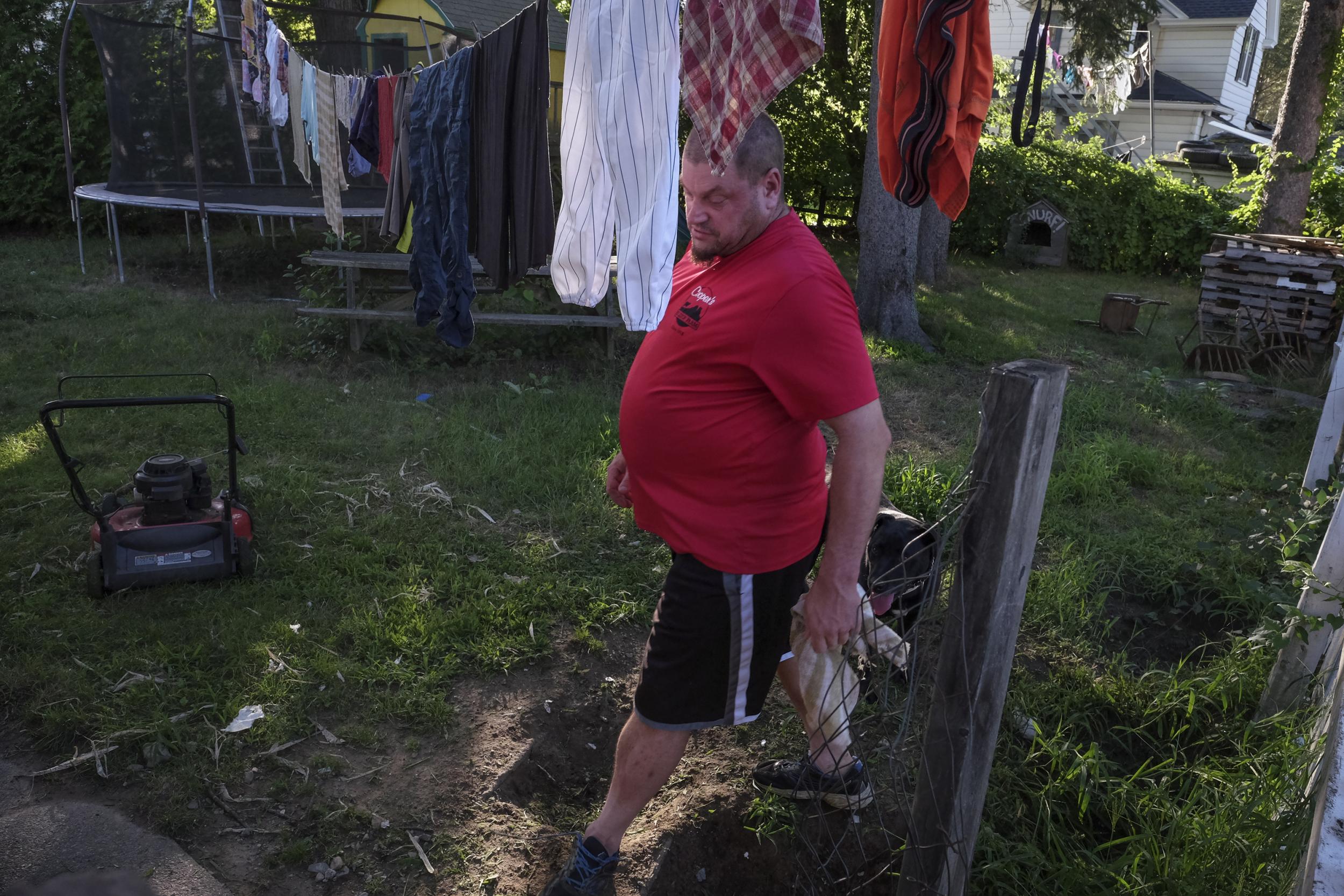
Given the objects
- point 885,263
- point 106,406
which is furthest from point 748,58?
point 885,263

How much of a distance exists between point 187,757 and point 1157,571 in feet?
13.1

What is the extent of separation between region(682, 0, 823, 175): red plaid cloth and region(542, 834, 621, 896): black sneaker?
1.77 m

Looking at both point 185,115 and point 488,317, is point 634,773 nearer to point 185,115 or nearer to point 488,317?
point 488,317

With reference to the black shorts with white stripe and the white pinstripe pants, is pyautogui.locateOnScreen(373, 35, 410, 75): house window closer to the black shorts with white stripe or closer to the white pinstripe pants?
the white pinstripe pants

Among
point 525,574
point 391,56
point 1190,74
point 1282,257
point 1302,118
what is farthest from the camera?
point 1190,74

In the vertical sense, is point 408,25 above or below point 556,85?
above

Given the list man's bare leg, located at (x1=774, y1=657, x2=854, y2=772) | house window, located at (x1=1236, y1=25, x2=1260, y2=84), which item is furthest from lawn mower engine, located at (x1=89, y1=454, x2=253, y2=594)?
house window, located at (x1=1236, y1=25, x2=1260, y2=84)

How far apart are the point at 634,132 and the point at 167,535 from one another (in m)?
2.60

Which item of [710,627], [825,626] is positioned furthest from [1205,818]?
[710,627]

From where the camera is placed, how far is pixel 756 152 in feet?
7.17

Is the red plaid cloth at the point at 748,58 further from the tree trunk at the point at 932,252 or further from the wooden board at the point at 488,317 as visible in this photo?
the tree trunk at the point at 932,252

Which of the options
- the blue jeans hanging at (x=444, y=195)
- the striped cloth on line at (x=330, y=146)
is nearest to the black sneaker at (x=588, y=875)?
the blue jeans hanging at (x=444, y=195)

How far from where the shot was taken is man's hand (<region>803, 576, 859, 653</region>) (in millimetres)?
2156

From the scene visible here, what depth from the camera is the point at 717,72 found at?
2369 mm
